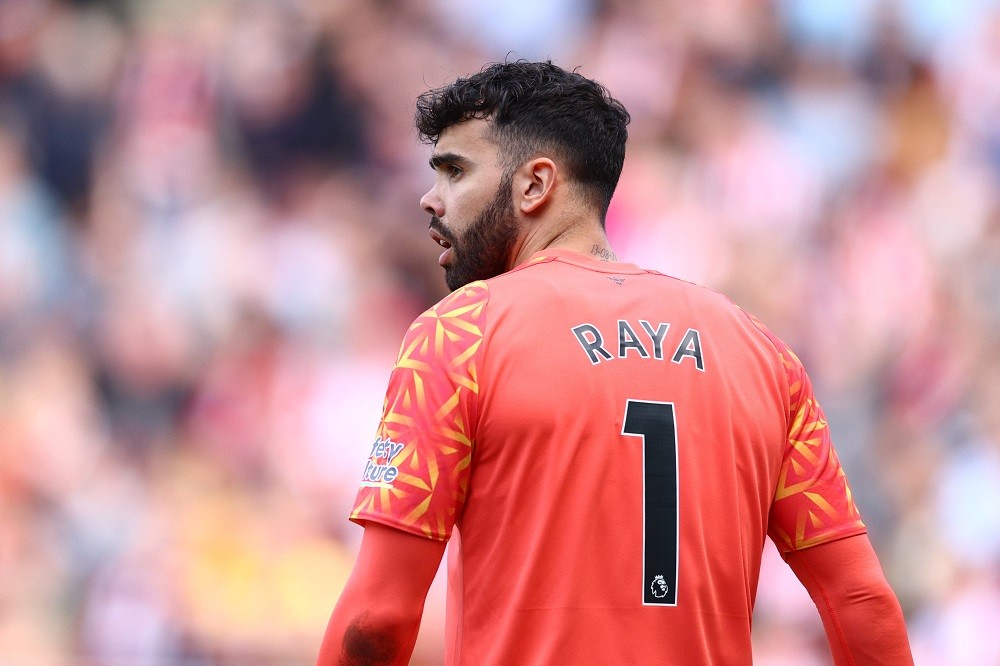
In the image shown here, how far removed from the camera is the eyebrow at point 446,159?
6.25 feet

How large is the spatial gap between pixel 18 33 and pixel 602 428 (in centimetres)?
404

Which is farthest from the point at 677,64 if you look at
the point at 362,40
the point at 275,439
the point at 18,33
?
the point at 18,33

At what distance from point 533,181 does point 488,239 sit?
4.8 inches

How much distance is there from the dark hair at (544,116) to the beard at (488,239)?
63mm

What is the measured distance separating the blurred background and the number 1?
3084mm

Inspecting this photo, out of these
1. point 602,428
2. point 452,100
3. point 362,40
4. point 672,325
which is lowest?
point 602,428

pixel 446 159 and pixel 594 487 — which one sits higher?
pixel 446 159

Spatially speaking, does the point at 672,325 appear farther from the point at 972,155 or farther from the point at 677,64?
the point at 972,155

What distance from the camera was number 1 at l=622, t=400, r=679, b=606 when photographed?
1582mm

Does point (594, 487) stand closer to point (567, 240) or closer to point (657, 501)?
point (657, 501)

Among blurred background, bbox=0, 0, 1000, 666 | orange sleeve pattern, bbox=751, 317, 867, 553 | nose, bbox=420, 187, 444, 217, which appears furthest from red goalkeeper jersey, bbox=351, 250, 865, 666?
blurred background, bbox=0, 0, 1000, 666

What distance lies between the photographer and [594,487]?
5.14 feet

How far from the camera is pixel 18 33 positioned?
471 cm

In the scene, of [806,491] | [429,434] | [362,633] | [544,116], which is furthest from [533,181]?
[362,633]
